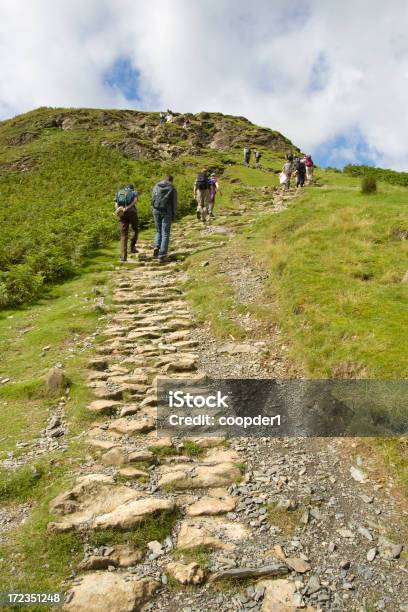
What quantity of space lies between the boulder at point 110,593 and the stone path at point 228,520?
12mm

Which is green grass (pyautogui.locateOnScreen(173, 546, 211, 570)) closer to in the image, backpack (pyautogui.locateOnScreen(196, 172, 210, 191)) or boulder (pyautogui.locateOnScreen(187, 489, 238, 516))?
boulder (pyautogui.locateOnScreen(187, 489, 238, 516))

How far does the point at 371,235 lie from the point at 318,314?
7093 millimetres

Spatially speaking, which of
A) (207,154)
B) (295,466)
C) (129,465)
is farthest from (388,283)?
(207,154)

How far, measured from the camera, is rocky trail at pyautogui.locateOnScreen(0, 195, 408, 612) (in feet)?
15.5

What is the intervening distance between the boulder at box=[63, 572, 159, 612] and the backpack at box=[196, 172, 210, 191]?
2308 centimetres

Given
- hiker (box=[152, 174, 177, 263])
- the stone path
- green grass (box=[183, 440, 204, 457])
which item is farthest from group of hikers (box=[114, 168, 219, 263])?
green grass (box=[183, 440, 204, 457])

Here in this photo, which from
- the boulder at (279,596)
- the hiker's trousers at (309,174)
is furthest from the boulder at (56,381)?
the hiker's trousers at (309,174)

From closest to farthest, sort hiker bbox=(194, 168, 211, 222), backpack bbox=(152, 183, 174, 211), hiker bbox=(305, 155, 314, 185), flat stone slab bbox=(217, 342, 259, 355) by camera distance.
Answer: flat stone slab bbox=(217, 342, 259, 355) < backpack bbox=(152, 183, 174, 211) < hiker bbox=(194, 168, 211, 222) < hiker bbox=(305, 155, 314, 185)

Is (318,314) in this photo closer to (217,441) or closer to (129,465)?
(217,441)

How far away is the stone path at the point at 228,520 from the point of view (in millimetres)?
4723

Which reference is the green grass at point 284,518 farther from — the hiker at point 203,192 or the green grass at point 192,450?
the hiker at point 203,192

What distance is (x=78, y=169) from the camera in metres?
43.9

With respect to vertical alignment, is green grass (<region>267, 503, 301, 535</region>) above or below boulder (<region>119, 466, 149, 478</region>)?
below

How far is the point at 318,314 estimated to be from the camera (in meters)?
10.2
